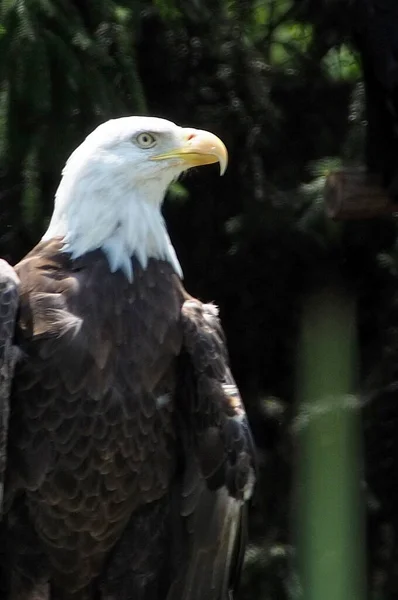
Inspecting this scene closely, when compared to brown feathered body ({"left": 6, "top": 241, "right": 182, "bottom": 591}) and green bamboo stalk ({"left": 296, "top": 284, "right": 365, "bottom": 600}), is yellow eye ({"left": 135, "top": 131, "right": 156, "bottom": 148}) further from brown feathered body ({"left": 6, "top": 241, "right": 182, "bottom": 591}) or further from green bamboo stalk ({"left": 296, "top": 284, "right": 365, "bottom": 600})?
green bamboo stalk ({"left": 296, "top": 284, "right": 365, "bottom": 600})

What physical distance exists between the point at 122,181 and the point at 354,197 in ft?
3.50

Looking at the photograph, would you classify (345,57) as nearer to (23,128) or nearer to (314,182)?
(314,182)

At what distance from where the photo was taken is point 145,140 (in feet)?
10.6

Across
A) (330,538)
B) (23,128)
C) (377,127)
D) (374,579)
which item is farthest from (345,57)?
(330,538)

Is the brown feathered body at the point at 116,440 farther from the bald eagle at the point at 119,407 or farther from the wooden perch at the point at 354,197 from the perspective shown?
the wooden perch at the point at 354,197

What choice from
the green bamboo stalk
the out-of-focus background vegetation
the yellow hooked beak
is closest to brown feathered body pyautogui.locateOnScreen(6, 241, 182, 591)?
the yellow hooked beak

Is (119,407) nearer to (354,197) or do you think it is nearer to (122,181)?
(122,181)

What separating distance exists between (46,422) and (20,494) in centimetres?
24

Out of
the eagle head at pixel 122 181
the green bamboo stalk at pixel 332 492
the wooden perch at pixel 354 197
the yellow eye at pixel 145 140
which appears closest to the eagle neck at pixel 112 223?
the eagle head at pixel 122 181

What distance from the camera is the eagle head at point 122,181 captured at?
10.5 ft

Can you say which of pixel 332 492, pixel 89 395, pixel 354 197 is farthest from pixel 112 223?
pixel 332 492

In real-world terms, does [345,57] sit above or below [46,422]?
above

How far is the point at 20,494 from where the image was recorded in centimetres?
323

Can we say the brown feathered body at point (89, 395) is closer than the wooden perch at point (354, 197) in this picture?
Yes
